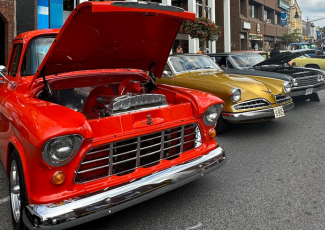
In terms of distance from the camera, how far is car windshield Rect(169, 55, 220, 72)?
5.88 metres

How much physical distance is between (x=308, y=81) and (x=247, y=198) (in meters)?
5.27

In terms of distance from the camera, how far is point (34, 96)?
2.75 metres

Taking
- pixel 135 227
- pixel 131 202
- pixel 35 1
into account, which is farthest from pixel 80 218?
pixel 35 1

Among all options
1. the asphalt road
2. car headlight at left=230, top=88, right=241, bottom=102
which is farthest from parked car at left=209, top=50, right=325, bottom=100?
the asphalt road

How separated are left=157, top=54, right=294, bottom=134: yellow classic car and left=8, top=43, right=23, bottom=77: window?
2.65 m

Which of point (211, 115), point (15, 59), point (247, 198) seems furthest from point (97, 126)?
point (15, 59)

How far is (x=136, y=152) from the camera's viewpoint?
2248 mm

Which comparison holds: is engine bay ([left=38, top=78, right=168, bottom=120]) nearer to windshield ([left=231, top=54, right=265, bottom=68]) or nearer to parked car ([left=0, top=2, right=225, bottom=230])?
parked car ([left=0, top=2, right=225, bottom=230])

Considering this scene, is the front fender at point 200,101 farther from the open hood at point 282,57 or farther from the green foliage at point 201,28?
the green foliage at point 201,28

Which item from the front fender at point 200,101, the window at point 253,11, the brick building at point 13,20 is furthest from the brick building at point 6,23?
the window at point 253,11

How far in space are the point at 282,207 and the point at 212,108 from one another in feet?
3.53

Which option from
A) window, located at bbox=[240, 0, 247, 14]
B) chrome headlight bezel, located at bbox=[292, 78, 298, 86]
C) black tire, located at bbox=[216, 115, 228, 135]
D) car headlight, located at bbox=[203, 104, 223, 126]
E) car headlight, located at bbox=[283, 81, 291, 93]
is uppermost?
window, located at bbox=[240, 0, 247, 14]

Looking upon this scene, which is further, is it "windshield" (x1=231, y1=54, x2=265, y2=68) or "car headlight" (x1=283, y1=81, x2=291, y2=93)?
"windshield" (x1=231, y1=54, x2=265, y2=68)

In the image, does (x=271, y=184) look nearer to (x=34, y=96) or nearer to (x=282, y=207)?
(x=282, y=207)
